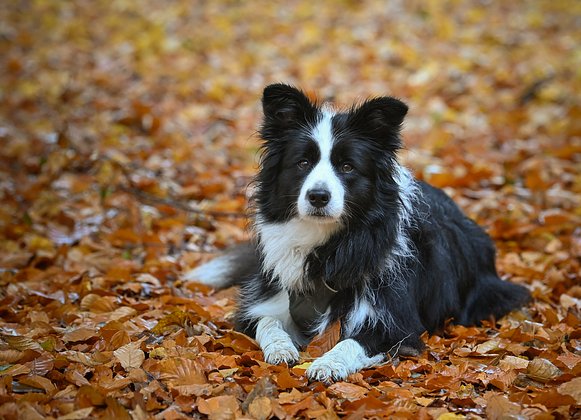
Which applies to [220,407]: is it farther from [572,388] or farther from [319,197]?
[572,388]

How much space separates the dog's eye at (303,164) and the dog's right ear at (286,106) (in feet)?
0.94

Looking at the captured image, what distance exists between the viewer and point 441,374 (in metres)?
3.72

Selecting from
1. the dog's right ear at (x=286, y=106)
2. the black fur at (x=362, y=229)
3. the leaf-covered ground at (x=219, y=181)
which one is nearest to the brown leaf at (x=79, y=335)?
the leaf-covered ground at (x=219, y=181)

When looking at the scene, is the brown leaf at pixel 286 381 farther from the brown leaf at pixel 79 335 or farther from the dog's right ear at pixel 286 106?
the dog's right ear at pixel 286 106

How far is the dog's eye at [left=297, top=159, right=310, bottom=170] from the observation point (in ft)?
13.3

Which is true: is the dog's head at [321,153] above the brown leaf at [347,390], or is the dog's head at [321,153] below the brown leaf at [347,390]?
above

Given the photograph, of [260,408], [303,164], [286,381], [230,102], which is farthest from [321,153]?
[230,102]

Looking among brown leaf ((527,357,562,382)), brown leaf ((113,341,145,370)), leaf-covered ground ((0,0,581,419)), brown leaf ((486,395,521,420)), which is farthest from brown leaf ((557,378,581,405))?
brown leaf ((113,341,145,370))

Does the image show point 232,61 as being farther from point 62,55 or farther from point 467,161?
point 467,161

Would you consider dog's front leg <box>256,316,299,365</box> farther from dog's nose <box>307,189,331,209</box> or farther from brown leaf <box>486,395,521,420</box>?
brown leaf <box>486,395,521,420</box>

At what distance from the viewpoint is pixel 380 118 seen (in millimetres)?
4086

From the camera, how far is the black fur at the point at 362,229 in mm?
4023

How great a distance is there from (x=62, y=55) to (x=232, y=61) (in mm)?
2815

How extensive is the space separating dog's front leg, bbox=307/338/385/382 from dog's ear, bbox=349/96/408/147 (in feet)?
4.14
